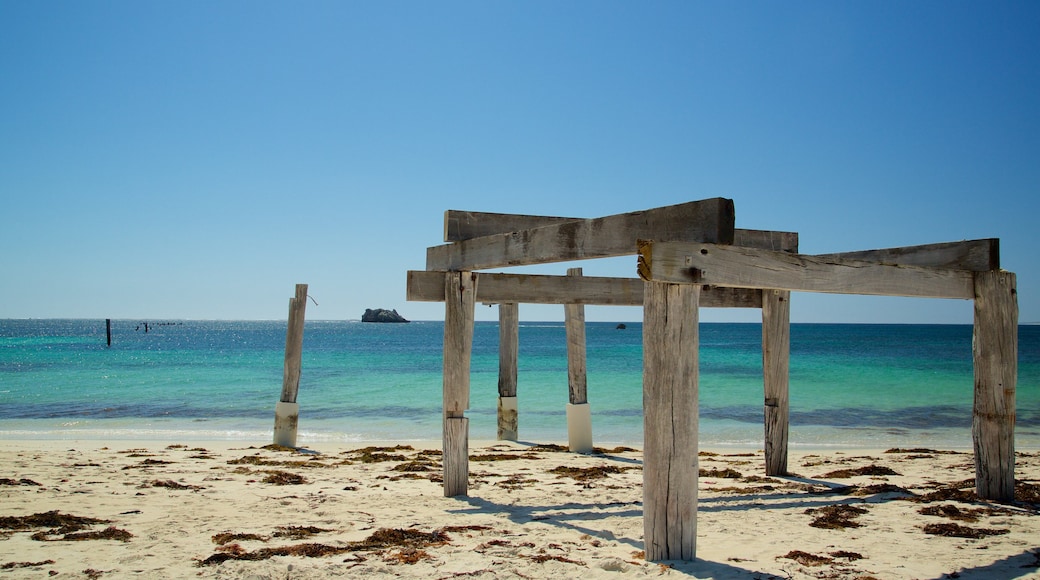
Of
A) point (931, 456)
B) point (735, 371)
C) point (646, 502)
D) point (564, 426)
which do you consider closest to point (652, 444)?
point (646, 502)

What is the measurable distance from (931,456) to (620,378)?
63.0 feet

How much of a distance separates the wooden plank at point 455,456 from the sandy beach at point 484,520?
5.8 inches

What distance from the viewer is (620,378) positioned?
29312 mm

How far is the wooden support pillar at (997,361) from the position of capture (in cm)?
625

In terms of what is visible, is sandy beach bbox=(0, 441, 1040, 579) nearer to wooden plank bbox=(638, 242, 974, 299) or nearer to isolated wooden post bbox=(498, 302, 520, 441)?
wooden plank bbox=(638, 242, 974, 299)

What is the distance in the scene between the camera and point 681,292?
160 inches

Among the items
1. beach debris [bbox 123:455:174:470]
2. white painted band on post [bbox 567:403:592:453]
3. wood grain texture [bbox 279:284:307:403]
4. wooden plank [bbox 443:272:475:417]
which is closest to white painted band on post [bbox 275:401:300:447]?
wood grain texture [bbox 279:284:307:403]

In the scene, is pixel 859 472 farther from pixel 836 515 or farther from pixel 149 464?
pixel 149 464

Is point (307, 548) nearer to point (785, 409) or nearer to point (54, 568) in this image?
point (54, 568)

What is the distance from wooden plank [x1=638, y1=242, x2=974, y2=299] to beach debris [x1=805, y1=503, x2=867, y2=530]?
6.31ft

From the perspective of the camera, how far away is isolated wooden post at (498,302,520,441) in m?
12.3

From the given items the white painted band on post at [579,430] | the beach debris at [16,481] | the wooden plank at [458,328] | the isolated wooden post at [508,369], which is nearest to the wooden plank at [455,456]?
the wooden plank at [458,328]

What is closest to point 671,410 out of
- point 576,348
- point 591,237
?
point 591,237

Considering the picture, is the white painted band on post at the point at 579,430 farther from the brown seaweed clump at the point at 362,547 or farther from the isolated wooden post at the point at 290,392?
the brown seaweed clump at the point at 362,547
